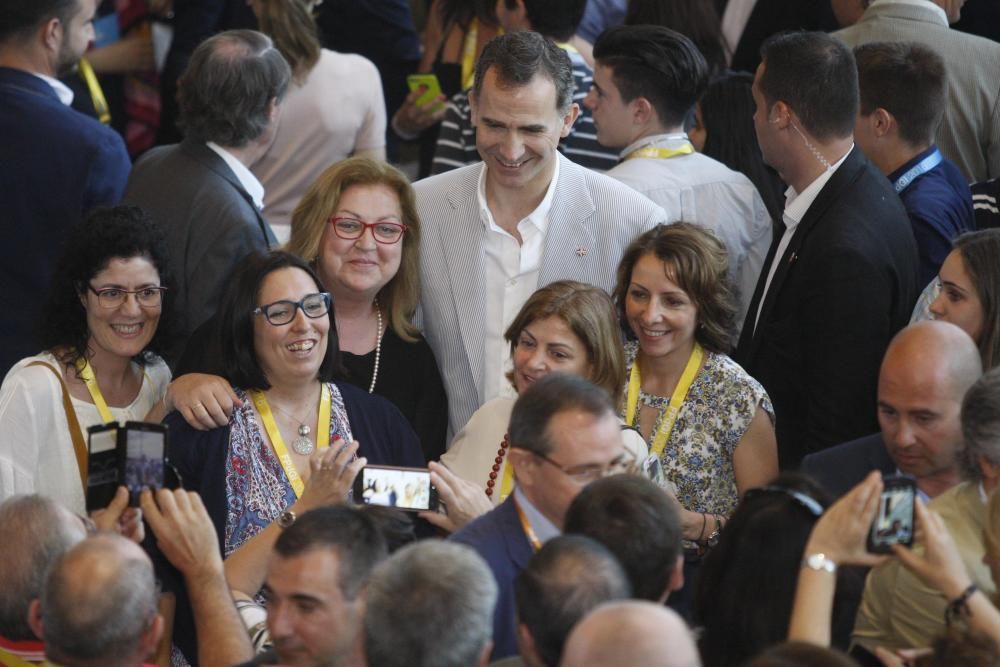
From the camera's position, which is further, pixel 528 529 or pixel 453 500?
pixel 453 500

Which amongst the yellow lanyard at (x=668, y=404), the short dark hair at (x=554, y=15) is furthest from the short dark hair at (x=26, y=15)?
the yellow lanyard at (x=668, y=404)

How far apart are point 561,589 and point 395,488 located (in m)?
1.05

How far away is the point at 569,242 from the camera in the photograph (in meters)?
4.93

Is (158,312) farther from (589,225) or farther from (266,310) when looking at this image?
(589,225)

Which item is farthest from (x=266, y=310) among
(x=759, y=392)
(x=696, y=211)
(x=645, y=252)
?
(x=696, y=211)

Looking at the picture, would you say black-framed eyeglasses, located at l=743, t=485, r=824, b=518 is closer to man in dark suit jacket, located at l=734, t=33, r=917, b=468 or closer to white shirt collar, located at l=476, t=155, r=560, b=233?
man in dark suit jacket, located at l=734, t=33, r=917, b=468

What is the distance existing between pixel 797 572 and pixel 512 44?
2.27 meters

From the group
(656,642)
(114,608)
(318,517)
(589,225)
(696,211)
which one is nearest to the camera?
(656,642)

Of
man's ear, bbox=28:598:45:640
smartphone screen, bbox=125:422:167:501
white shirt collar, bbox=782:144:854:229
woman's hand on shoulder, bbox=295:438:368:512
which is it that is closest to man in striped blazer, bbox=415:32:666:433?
white shirt collar, bbox=782:144:854:229

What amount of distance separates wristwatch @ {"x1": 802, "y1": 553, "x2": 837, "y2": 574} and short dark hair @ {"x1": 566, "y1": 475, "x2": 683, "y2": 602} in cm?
26

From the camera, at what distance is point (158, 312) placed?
4.53 m

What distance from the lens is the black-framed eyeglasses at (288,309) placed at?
427cm

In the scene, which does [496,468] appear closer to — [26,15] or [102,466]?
[102,466]

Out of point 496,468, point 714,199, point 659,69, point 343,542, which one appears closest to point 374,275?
point 496,468
